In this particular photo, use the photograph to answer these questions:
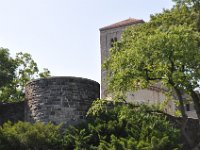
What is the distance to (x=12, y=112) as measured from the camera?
23391mm

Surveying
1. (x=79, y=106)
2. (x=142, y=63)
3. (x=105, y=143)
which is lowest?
(x=105, y=143)

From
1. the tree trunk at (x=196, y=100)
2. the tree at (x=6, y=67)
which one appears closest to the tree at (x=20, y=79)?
the tree at (x=6, y=67)

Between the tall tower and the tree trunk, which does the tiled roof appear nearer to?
the tall tower

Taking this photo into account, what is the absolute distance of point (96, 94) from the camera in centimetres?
2297

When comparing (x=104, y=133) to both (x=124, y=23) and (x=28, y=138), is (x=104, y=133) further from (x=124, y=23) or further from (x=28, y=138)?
(x=124, y=23)

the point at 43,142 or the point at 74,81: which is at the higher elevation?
the point at 74,81

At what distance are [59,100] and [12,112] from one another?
2941 millimetres

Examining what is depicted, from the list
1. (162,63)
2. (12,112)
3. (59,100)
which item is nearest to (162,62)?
(162,63)

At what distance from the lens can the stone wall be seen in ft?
76.2

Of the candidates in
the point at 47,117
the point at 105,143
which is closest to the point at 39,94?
the point at 47,117

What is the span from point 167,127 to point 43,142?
4.86 metres

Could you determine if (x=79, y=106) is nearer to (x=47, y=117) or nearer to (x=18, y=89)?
(x=47, y=117)

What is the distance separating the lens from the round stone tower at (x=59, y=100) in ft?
70.8

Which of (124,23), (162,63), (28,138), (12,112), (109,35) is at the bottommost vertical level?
(28,138)
